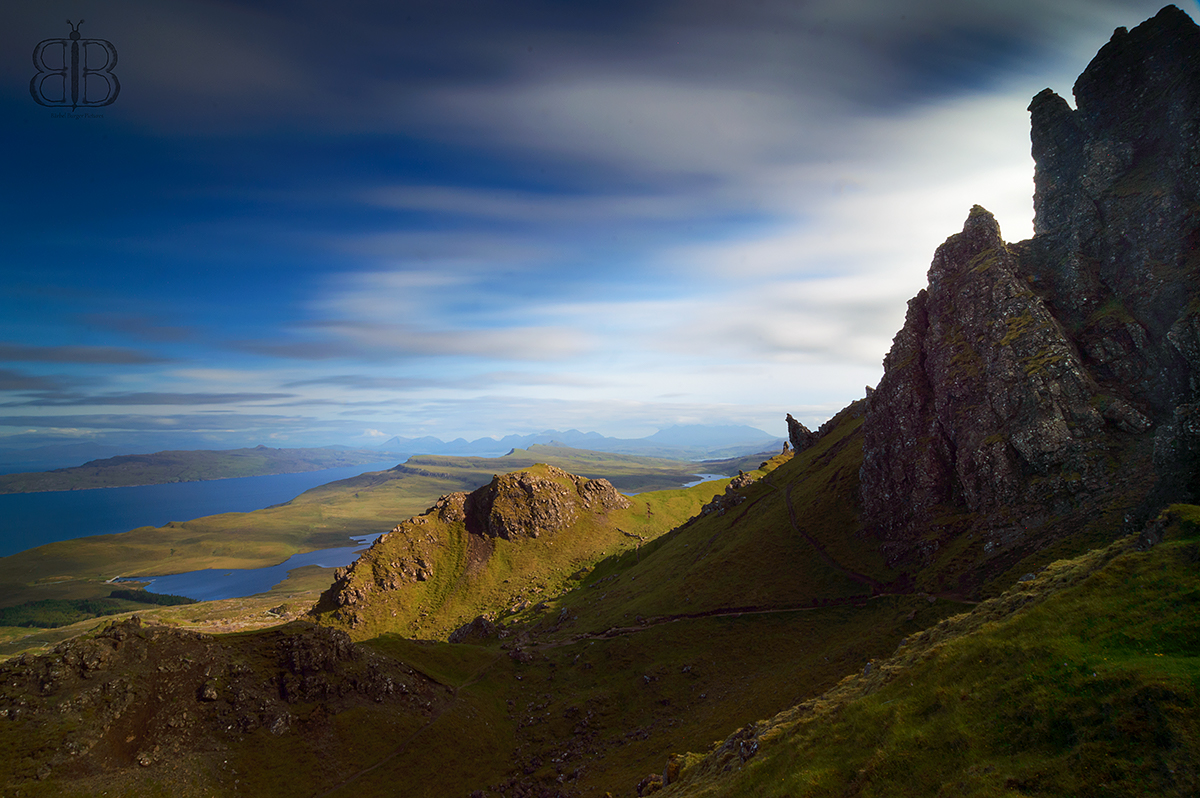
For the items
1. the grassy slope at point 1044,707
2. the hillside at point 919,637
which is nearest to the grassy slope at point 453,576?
the hillside at point 919,637

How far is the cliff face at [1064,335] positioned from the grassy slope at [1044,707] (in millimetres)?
46553

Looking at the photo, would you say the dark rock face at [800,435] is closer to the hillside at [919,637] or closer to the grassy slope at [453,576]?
the hillside at [919,637]

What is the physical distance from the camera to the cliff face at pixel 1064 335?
2662 inches

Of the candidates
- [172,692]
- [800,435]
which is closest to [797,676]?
[172,692]

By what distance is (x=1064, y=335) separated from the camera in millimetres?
80188

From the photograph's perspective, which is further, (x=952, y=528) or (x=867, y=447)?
(x=867, y=447)

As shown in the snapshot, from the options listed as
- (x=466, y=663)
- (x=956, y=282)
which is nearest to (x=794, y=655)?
(x=466, y=663)

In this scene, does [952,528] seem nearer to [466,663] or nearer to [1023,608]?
[1023,608]

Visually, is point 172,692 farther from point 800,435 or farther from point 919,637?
point 800,435

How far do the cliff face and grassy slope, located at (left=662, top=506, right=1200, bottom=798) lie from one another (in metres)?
46.6

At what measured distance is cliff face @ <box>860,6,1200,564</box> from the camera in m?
67.6

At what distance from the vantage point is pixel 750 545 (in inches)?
4596

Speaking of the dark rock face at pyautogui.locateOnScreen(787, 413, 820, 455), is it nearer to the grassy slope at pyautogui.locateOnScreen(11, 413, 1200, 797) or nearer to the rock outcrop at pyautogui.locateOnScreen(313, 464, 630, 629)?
the grassy slope at pyautogui.locateOnScreen(11, 413, 1200, 797)

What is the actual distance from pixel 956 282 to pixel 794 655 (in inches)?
3199
